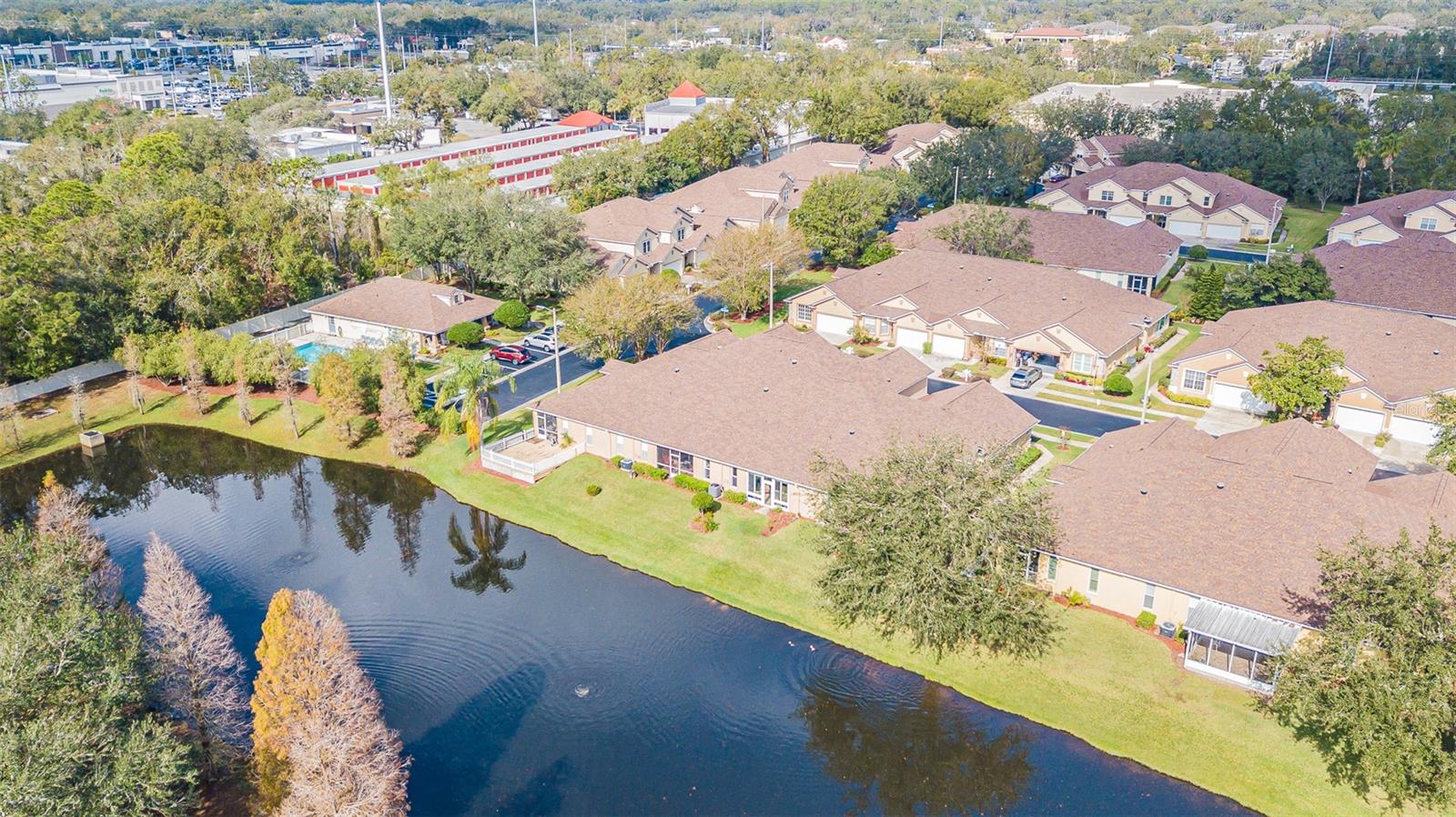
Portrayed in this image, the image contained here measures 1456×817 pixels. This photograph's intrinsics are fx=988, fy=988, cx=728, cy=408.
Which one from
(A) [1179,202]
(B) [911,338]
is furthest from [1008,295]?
(A) [1179,202]

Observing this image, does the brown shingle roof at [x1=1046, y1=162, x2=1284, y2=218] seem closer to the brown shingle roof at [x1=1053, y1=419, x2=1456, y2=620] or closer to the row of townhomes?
the row of townhomes

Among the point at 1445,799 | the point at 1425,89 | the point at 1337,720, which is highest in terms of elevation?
the point at 1425,89

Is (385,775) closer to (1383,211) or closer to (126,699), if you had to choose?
(126,699)

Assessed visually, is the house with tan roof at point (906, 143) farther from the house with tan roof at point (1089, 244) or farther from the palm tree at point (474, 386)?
the palm tree at point (474, 386)

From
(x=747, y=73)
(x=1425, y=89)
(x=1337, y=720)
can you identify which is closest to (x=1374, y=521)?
(x=1337, y=720)

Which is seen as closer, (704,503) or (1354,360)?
(704,503)

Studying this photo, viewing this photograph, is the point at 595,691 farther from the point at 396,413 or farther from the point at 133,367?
the point at 133,367
